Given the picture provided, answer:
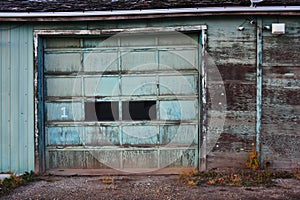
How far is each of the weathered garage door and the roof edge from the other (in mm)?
527

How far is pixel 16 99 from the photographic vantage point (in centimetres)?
684

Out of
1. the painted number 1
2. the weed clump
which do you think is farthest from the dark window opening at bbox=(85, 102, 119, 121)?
the weed clump

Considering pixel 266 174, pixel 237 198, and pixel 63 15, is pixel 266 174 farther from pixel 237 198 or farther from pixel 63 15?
pixel 63 15

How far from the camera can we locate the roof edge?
636cm

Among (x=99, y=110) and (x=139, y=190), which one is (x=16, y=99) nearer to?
(x=99, y=110)

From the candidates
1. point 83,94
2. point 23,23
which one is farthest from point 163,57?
point 23,23

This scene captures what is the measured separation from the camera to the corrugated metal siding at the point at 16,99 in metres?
6.82

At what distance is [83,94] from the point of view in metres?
7.08

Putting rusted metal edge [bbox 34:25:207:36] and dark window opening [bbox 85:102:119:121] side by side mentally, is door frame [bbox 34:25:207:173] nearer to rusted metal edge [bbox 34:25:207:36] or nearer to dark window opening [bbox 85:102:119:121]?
rusted metal edge [bbox 34:25:207:36]

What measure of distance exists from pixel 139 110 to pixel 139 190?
1.83 metres

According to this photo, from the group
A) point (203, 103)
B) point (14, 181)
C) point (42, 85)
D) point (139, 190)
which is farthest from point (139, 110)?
point (14, 181)

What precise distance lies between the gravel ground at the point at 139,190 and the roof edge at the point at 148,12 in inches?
119

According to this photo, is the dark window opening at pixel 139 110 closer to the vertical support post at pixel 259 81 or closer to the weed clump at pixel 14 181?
the vertical support post at pixel 259 81

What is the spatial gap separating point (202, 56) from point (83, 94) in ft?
8.08
